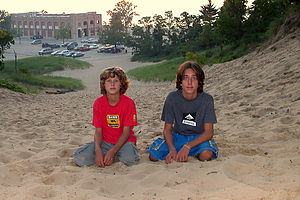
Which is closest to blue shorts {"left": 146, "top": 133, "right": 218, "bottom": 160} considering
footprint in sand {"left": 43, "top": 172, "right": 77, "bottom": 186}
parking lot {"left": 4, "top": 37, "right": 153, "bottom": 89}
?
footprint in sand {"left": 43, "top": 172, "right": 77, "bottom": 186}

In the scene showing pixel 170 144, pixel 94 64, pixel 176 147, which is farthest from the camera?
pixel 94 64

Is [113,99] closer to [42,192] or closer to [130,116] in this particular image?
[130,116]

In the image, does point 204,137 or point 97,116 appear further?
point 97,116

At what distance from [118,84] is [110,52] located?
4988 cm

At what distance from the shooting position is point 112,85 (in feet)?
12.3

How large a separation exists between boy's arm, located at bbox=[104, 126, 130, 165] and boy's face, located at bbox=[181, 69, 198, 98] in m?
0.84

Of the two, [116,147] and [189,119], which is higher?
[189,119]

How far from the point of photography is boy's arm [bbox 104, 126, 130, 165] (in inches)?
142

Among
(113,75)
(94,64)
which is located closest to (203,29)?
(94,64)

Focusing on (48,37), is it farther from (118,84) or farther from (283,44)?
(118,84)

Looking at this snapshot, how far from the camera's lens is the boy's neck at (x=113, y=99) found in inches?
150

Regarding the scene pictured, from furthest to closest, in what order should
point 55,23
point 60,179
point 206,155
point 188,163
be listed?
point 55,23 → point 206,155 → point 188,163 → point 60,179

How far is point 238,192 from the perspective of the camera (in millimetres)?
2404

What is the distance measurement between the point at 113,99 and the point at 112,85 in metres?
0.18
